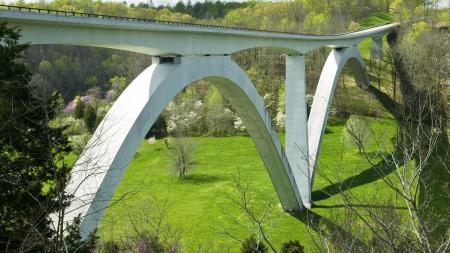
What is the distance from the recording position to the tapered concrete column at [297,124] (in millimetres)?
26609

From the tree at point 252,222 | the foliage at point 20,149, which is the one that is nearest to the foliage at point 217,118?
the tree at point 252,222

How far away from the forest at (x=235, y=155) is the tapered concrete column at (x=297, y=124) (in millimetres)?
1530

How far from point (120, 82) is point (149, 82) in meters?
42.8

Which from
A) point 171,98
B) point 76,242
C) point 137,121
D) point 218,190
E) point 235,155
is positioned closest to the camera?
point 76,242

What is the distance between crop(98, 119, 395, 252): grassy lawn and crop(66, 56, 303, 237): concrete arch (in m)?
4.27

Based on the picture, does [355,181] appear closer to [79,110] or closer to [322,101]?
[322,101]

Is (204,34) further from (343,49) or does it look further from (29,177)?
(343,49)

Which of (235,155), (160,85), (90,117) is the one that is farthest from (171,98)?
(90,117)

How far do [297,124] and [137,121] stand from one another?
15741 millimetres

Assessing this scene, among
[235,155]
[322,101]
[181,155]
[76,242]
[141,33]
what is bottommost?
[235,155]

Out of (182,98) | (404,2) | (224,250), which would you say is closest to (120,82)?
(182,98)

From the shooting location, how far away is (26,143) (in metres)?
8.99

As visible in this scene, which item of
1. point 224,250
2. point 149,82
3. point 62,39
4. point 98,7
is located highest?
point 98,7

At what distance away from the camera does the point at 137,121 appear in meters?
12.3
